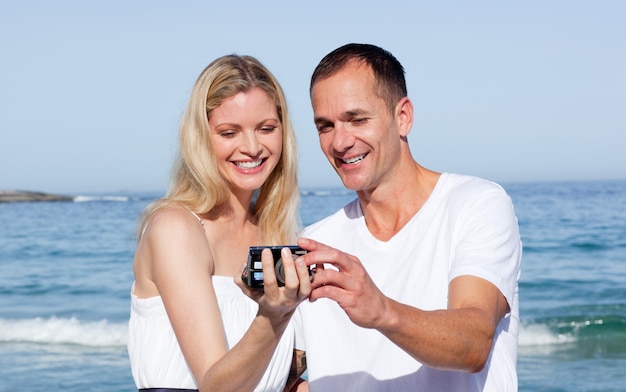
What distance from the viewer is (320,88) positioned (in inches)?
133

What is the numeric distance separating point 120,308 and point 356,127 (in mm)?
11737

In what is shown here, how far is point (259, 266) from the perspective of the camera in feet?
7.86

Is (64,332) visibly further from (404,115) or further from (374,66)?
(374,66)

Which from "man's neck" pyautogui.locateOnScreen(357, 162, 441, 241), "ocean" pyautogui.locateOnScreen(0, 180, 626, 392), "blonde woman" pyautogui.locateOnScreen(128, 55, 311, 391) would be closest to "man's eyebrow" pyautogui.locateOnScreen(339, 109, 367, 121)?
"man's neck" pyautogui.locateOnScreen(357, 162, 441, 241)

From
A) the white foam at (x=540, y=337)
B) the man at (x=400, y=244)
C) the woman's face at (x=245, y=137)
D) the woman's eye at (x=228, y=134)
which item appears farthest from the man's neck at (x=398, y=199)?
the white foam at (x=540, y=337)

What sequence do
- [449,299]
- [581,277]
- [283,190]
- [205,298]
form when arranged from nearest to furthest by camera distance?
[449,299], [205,298], [283,190], [581,277]

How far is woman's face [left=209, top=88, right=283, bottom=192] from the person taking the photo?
3.68 m

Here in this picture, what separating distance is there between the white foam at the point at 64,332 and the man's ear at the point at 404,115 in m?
9.45

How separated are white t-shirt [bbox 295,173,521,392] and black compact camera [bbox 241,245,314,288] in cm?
74

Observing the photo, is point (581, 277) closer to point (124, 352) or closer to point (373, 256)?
point (124, 352)

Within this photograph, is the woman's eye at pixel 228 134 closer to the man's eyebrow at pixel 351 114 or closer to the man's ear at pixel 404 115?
the man's eyebrow at pixel 351 114

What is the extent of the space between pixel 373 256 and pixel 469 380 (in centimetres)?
67

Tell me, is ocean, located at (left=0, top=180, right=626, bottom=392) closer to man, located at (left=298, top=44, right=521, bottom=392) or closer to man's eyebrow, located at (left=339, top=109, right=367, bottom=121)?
man, located at (left=298, top=44, right=521, bottom=392)

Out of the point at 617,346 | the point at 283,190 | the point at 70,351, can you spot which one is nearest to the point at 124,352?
the point at 70,351
